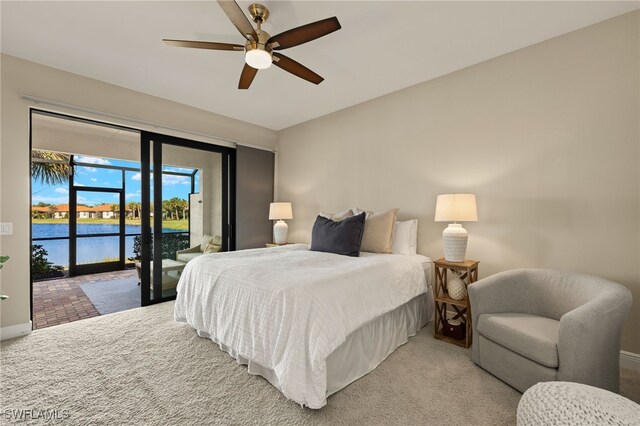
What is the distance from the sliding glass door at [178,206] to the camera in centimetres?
359

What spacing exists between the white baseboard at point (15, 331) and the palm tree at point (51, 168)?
3.87m

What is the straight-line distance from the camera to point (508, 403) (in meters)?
1.72

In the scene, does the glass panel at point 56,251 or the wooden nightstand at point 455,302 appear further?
the glass panel at point 56,251

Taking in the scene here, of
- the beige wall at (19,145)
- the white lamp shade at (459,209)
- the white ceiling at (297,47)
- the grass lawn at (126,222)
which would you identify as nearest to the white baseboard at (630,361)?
the white lamp shade at (459,209)

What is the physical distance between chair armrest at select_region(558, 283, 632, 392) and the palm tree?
747cm

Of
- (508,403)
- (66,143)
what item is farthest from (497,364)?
(66,143)

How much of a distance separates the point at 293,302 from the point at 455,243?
1660mm

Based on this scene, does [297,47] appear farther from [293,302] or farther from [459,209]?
[293,302]

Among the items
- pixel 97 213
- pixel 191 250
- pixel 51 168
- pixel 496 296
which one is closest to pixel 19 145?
pixel 191 250

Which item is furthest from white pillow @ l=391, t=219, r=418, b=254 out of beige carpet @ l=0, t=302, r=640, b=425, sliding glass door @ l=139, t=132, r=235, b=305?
sliding glass door @ l=139, t=132, r=235, b=305

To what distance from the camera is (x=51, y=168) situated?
5344 mm

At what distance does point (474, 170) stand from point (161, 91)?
3.76 meters

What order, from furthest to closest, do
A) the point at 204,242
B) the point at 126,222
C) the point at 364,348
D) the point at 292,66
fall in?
1. the point at 126,222
2. the point at 204,242
3. the point at 292,66
4. the point at 364,348

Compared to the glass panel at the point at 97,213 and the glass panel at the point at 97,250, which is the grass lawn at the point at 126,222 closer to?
the glass panel at the point at 97,213
